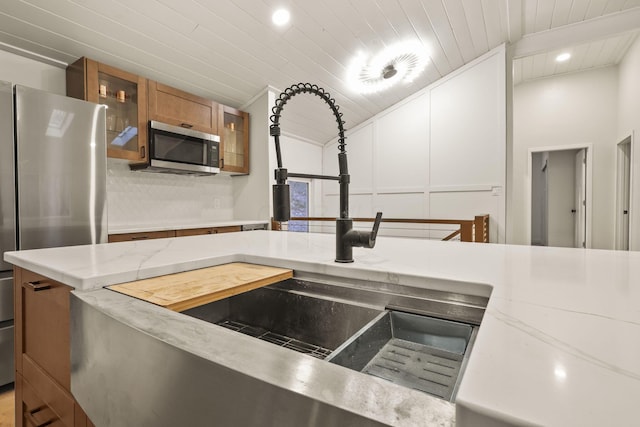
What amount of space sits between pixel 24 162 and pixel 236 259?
1.82 metres

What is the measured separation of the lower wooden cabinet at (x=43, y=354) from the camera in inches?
31.6

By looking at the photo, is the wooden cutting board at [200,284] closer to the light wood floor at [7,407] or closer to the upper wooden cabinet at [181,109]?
the light wood floor at [7,407]

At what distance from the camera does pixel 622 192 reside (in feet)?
15.0

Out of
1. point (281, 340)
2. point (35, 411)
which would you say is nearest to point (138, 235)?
point (35, 411)

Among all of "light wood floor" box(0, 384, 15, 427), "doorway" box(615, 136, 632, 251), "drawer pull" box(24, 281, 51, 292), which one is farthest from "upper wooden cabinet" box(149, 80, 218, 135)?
"doorway" box(615, 136, 632, 251)

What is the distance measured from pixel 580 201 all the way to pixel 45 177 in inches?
268

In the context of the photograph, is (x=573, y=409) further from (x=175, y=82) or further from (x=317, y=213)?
(x=317, y=213)

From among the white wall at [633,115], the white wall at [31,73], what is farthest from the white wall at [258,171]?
the white wall at [633,115]

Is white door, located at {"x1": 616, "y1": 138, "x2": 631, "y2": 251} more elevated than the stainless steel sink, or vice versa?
white door, located at {"x1": 616, "y1": 138, "x2": 631, "y2": 251}

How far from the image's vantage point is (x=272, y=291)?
111cm

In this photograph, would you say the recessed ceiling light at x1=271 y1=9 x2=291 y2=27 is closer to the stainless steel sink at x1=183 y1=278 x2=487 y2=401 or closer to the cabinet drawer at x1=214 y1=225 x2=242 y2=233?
the cabinet drawer at x1=214 y1=225 x2=242 y2=233

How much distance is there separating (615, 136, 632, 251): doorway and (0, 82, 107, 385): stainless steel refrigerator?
6199 millimetres

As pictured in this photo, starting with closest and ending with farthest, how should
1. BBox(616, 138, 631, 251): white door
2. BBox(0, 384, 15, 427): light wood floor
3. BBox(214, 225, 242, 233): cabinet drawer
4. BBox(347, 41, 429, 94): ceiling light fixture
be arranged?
1. BBox(0, 384, 15, 427): light wood floor
2. BBox(214, 225, 242, 233): cabinet drawer
3. BBox(347, 41, 429, 94): ceiling light fixture
4. BBox(616, 138, 631, 251): white door

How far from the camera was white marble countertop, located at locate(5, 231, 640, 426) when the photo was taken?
280mm
